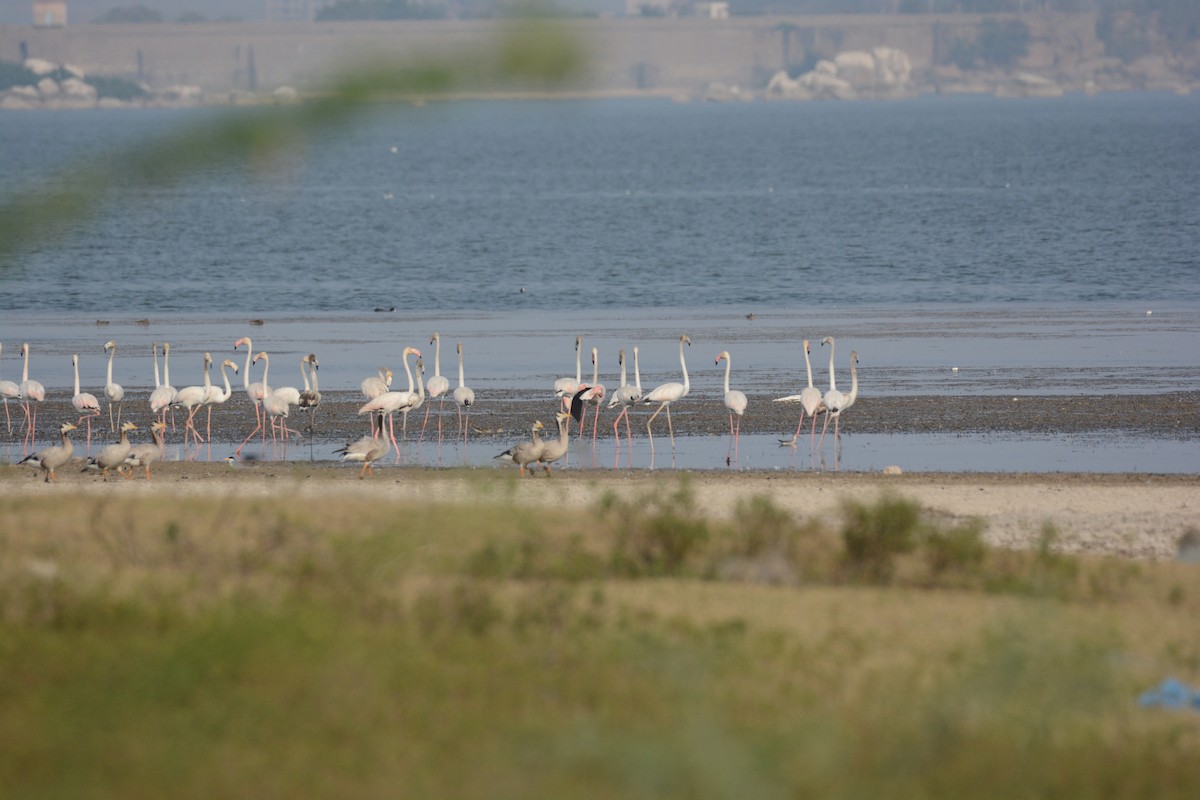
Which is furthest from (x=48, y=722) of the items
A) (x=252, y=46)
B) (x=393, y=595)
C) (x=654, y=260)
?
(x=654, y=260)

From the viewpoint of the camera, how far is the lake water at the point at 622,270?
19.4 m

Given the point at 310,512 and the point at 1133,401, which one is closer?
the point at 310,512

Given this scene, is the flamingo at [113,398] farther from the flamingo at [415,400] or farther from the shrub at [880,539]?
the shrub at [880,539]

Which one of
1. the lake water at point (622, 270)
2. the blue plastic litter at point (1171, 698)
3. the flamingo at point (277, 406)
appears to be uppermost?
the lake water at point (622, 270)

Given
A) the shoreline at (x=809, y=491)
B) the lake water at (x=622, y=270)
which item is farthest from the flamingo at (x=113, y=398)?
the shoreline at (x=809, y=491)

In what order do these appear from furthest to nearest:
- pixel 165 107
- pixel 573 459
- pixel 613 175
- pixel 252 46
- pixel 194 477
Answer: pixel 613 175 < pixel 573 459 < pixel 194 477 < pixel 252 46 < pixel 165 107

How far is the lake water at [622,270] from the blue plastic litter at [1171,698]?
4.48 m

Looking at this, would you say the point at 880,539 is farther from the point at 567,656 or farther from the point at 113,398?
the point at 113,398

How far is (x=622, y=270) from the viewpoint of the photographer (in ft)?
166

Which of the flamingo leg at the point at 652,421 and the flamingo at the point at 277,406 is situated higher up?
the flamingo at the point at 277,406

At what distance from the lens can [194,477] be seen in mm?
18250

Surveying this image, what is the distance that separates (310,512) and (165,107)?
26.0ft

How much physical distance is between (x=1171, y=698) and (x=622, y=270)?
42.9 metres

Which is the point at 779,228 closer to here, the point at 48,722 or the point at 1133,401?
the point at 1133,401
